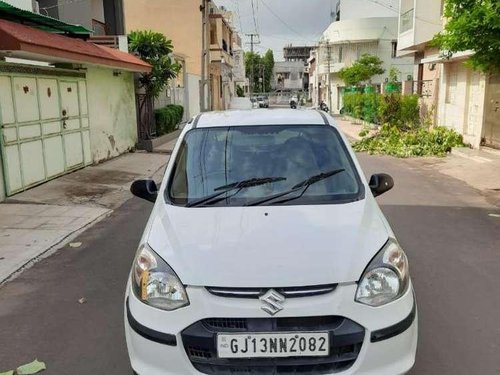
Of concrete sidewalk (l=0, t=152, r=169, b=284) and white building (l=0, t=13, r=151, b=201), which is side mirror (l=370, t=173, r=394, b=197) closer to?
concrete sidewalk (l=0, t=152, r=169, b=284)

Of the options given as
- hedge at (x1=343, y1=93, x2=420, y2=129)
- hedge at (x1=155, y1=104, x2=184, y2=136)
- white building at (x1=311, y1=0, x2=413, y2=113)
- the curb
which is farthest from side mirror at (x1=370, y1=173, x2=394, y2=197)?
white building at (x1=311, y1=0, x2=413, y2=113)

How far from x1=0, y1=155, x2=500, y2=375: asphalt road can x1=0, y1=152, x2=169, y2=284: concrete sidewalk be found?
0.28 m

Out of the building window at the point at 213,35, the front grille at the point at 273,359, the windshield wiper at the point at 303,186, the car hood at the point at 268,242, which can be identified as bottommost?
the front grille at the point at 273,359

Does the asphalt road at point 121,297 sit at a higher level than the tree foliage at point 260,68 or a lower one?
lower

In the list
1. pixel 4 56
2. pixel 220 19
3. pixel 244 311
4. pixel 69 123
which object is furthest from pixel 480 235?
pixel 220 19

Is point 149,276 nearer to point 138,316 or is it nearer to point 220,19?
point 138,316

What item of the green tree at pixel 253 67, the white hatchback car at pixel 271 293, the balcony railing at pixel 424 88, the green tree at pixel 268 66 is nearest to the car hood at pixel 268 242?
the white hatchback car at pixel 271 293

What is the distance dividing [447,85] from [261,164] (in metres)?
16.6

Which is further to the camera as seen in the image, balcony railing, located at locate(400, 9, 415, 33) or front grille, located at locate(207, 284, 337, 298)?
balcony railing, located at locate(400, 9, 415, 33)

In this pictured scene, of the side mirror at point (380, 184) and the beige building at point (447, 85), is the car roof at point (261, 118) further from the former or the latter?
the beige building at point (447, 85)

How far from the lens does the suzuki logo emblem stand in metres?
2.59

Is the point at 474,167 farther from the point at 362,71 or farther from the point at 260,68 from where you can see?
the point at 260,68

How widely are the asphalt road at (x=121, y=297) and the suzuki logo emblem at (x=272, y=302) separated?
1329 mm

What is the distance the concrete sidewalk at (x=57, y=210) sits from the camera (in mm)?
6199
